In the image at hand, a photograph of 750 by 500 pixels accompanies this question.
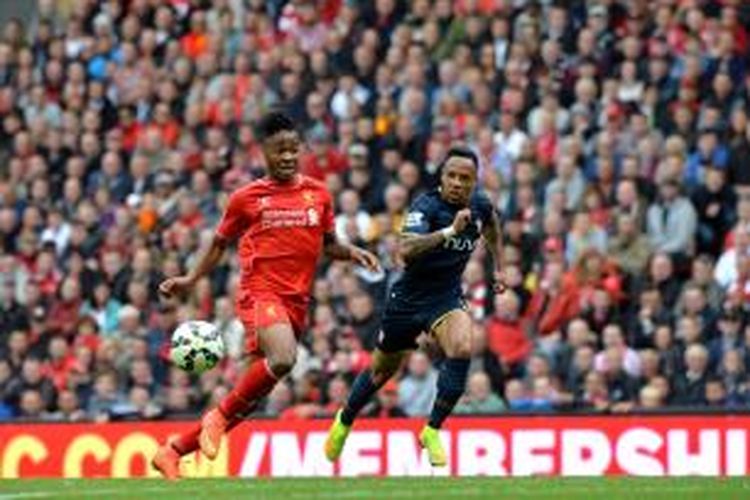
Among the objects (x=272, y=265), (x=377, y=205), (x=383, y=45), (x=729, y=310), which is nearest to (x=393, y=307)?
(x=272, y=265)

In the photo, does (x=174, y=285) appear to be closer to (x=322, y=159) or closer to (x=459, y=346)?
(x=459, y=346)

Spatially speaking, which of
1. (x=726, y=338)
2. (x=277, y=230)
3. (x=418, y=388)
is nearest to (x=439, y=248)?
(x=277, y=230)

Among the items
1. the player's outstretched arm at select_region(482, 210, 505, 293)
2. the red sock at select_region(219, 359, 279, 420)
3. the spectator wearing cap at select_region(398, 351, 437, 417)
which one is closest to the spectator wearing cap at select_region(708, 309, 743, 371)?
the spectator wearing cap at select_region(398, 351, 437, 417)

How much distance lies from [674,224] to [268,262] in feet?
22.7

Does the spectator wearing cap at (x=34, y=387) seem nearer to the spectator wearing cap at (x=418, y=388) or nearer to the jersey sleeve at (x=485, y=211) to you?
the spectator wearing cap at (x=418, y=388)

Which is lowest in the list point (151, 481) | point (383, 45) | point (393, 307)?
point (151, 481)

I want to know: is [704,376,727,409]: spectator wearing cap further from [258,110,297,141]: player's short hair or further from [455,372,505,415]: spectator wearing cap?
[258,110,297,141]: player's short hair

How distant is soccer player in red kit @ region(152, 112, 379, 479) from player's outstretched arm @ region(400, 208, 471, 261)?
29cm

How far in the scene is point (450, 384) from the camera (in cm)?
1806

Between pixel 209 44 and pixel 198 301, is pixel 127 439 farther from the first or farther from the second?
pixel 209 44

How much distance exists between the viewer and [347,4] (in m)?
28.2

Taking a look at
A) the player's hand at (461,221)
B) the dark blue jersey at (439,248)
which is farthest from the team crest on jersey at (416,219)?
the player's hand at (461,221)

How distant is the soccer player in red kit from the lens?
17547mm

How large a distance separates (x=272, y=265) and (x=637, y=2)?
8.96 metres
